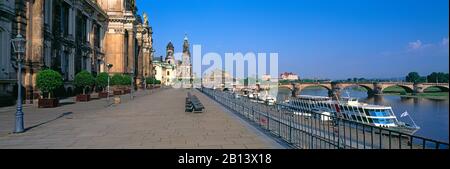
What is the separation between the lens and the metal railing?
5.61 m

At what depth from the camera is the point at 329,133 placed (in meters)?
7.98

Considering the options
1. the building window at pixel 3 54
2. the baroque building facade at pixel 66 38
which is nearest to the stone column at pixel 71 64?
the baroque building facade at pixel 66 38

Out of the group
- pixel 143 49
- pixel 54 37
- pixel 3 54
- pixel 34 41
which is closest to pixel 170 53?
pixel 143 49

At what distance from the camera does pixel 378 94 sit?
104875 mm

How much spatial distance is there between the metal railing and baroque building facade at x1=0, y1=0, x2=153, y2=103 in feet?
76.0

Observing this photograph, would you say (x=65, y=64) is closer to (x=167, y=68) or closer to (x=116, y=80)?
(x=116, y=80)

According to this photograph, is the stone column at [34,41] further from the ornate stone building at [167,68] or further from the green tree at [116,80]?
the ornate stone building at [167,68]

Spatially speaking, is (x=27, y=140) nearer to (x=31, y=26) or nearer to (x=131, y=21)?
(x=31, y=26)

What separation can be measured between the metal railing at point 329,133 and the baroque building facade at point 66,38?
23.2m

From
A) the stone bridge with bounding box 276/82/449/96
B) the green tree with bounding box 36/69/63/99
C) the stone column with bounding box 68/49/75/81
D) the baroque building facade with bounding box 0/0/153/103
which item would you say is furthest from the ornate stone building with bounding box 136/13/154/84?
the green tree with bounding box 36/69/63/99

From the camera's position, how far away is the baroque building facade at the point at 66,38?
29281 mm

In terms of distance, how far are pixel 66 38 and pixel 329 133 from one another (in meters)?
43.6

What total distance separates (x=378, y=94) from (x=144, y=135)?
4095 inches

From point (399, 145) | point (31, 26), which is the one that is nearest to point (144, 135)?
point (399, 145)
